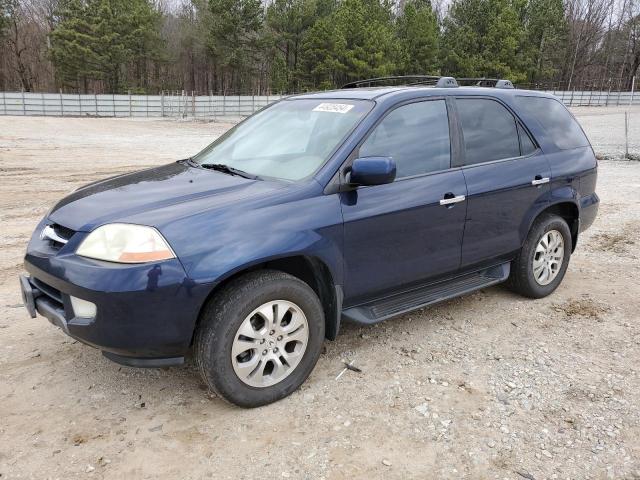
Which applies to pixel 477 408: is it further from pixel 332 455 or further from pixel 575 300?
pixel 575 300

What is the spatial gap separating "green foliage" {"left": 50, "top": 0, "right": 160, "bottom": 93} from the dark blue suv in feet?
171

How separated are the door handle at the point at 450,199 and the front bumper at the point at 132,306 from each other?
1832mm

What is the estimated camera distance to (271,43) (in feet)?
174

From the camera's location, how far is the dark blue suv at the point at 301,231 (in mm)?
2840

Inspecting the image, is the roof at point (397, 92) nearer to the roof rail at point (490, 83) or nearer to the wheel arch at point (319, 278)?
the roof rail at point (490, 83)

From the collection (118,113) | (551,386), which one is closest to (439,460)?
(551,386)

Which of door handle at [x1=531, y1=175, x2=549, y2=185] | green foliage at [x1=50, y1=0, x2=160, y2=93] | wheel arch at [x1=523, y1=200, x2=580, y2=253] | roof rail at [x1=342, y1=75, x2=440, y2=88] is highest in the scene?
green foliage at [x1=50, y1=0, x2=160, y2=93]

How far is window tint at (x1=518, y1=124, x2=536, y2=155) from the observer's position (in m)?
4.55

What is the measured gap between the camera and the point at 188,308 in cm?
284

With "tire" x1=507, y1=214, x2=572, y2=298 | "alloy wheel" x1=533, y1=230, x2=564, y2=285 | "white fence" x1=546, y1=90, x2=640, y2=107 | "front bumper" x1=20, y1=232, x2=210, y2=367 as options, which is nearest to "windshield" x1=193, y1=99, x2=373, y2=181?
"front bumper" x1=20, y1=232, x2=210, y2=367

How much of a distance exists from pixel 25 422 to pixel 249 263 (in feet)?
4.90

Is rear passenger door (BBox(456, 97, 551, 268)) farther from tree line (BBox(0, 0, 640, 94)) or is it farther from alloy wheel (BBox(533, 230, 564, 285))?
tree line (BBox(0, 0, 640, 94))

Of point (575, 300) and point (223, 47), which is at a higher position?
point (223, 47)

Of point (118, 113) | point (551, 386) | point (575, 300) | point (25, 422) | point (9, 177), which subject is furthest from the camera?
point (118, 113)
